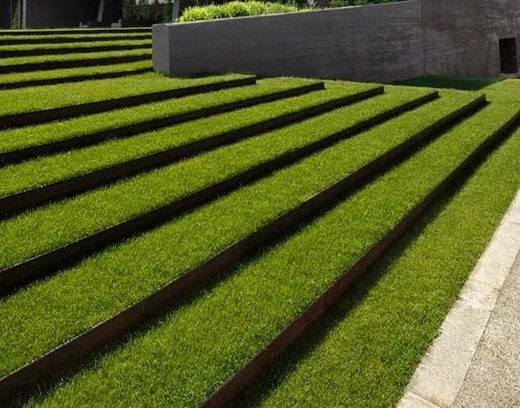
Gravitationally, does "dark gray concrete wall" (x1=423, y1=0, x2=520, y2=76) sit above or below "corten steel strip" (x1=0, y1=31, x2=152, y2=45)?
above

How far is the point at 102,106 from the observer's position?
7145mm

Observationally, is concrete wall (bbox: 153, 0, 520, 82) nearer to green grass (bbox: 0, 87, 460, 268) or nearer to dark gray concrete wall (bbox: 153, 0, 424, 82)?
dark gray concrete wall (bbox: 153, 0, 424, 82)

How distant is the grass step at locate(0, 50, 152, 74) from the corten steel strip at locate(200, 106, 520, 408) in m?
8.29

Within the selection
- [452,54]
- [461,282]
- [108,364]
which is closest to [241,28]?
[461,282]

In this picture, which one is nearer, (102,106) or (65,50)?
(102,106)

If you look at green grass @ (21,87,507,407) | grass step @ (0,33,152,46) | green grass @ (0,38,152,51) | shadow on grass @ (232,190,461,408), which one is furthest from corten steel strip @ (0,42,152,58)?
shadow on grass @ (232,190,461,408)

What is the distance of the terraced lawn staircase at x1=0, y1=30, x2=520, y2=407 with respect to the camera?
3.08 meters

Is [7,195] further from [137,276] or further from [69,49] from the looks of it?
[69,49]

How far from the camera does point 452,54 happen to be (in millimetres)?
21547

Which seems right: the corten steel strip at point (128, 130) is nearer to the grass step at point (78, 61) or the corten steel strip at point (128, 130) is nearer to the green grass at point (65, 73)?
the green grass at point (65, 73)

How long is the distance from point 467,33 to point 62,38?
19032 mm

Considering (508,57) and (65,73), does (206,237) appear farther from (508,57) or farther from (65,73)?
(508,57)

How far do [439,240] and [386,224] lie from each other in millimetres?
755

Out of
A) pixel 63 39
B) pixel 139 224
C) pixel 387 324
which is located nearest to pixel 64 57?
pixel 63 39
